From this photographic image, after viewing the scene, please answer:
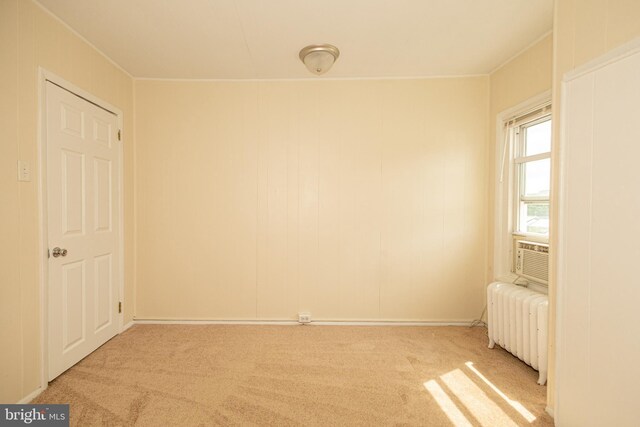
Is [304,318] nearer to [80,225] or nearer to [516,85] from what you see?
[80,225]

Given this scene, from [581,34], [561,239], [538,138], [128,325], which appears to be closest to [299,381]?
[561,239]

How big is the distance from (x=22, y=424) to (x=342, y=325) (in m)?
2.47

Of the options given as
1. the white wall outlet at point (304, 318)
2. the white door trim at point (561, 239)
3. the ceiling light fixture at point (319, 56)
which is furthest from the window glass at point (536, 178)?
the white wall outlet at point (304, 318)

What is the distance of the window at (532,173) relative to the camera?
8.29ft

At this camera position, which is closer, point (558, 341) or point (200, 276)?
point (558, 341)

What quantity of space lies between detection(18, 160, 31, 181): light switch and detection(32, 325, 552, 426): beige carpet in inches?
58.1

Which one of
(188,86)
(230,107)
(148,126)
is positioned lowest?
(148,126)

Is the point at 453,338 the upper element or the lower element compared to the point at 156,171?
lower

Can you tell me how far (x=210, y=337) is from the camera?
9.39 ft

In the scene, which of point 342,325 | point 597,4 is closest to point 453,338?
point 342,325

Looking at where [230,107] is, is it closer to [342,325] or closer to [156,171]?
[156,171]

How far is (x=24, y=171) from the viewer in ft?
6.21

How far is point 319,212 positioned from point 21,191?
234 cm

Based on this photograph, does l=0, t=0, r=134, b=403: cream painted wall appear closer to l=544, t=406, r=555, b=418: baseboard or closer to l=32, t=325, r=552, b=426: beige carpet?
l=32, t=325, r=552, b=426: beige carpet
